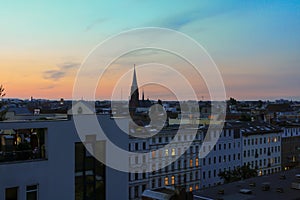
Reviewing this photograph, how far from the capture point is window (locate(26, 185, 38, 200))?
14529 mm

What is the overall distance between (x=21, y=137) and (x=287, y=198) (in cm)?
1271

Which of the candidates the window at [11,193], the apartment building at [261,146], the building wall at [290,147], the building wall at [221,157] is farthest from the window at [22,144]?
the building wall at [290,147]

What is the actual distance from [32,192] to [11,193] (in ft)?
2.88

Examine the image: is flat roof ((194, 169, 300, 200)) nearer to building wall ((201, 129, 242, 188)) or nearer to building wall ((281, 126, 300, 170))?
building wall ((201, 129, 242, 188))

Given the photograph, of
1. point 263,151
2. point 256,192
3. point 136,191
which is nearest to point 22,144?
point 256,192

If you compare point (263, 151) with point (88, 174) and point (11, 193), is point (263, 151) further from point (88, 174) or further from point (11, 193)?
point (11, 193)

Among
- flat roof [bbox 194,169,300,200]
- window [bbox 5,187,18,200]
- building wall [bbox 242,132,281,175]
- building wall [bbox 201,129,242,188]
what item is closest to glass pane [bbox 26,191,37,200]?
window [bbox 5,187,18,200]

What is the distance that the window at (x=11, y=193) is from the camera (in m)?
14.0

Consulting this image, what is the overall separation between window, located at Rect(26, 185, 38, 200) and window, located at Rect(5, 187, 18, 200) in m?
0.47

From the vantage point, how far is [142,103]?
479ft

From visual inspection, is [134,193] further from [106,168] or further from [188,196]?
[188,196]

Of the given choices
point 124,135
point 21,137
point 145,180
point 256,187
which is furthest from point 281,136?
point 21,137

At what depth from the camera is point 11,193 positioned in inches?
554

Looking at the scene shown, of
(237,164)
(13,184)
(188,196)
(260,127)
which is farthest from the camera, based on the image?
(260,127)
